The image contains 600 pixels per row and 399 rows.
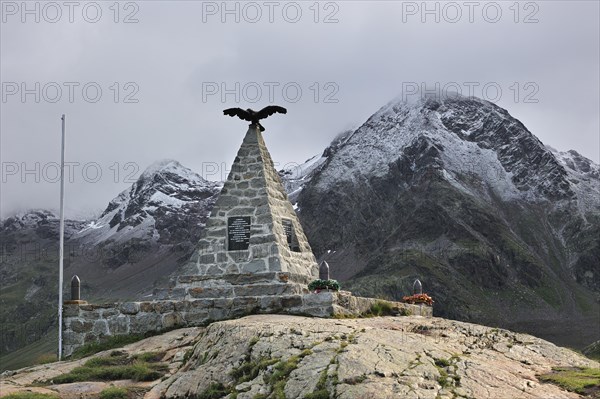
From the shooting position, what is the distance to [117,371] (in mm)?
16453

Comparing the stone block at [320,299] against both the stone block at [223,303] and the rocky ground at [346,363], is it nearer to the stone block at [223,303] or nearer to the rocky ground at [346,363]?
the rocky ground at [346,363]

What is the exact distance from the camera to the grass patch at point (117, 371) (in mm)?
16266

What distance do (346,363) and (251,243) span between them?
9.51m

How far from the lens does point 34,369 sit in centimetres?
1864

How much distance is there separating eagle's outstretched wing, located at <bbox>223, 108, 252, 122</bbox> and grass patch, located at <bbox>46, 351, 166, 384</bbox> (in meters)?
9.28

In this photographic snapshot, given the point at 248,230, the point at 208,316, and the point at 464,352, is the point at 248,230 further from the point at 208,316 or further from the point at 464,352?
the point at 464,352

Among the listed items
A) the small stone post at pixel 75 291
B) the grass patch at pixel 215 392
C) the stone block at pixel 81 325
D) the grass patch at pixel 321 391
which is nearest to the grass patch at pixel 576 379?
the grass patch at pixel 321 391

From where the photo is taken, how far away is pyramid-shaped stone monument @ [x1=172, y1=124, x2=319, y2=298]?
21375 millimetres

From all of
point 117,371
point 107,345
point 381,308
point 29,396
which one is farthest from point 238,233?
point 29,396

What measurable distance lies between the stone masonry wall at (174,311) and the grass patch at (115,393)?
5469 millimetres

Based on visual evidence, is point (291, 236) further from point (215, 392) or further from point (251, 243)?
point (215, 392)

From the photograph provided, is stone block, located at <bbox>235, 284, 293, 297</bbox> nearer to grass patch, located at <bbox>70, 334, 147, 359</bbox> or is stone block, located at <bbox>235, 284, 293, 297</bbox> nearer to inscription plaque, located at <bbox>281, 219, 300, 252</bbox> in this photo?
inscription plaque, located at <bbox>281, 219, 300, 252</bbox>

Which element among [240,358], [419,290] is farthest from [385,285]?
[240,358]

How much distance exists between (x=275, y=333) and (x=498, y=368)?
4.34 metres
